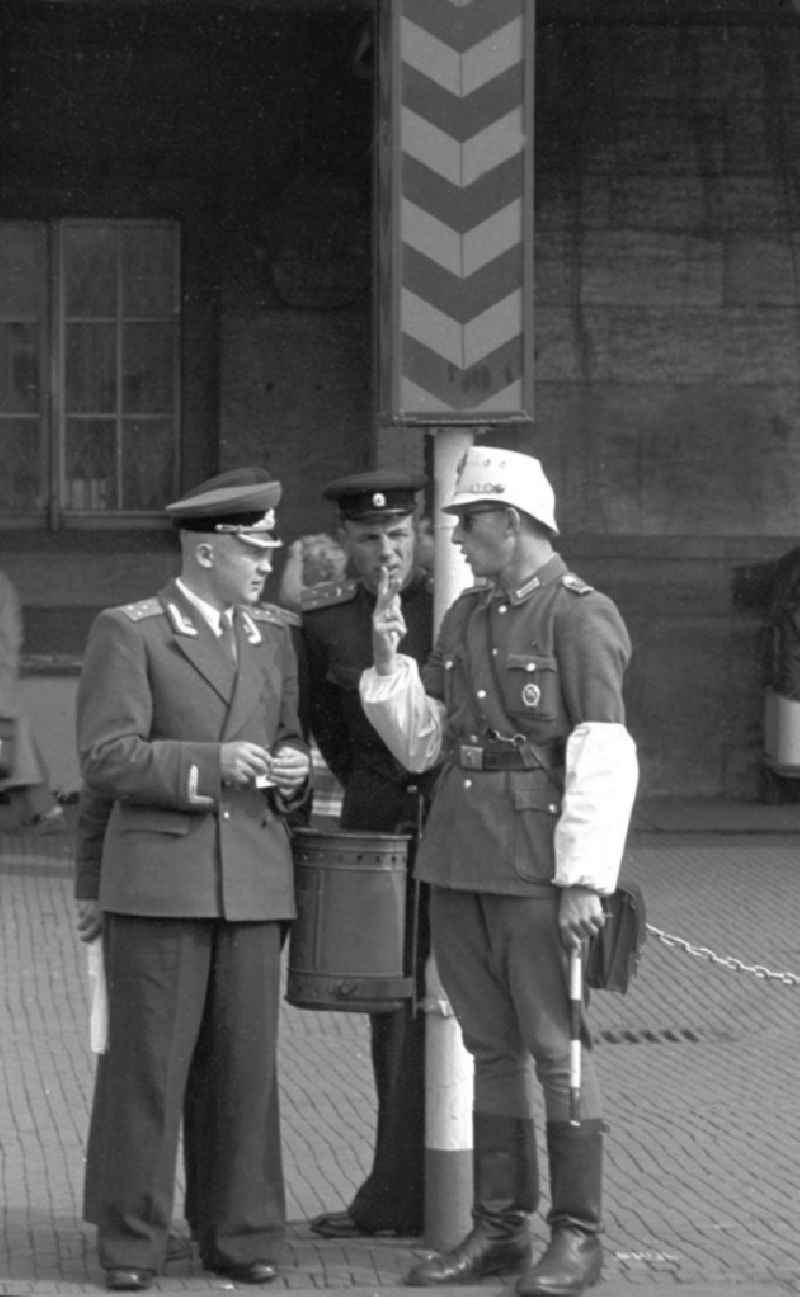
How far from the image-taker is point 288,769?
6.34m

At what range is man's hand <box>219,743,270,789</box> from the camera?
20.3 feet

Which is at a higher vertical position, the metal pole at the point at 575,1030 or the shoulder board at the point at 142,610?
the shoulder board at the point at 142,610

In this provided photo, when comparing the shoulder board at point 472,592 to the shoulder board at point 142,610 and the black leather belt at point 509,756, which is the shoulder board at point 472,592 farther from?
the shoulder board at point 142,610

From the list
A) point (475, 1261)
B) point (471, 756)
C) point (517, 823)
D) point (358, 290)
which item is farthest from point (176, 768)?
point (358, 290)

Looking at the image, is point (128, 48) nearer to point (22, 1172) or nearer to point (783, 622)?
point (783, 622)

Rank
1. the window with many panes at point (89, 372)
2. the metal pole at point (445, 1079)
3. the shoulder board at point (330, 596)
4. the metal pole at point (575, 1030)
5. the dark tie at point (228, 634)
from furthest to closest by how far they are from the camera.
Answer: the window with many panes at point (89, 372) → the shoulder board at point (330, 596) → the metal pole at point (445, 1079) → the dark tie at point (228, 634) → the metal pole at point (575, 1030)

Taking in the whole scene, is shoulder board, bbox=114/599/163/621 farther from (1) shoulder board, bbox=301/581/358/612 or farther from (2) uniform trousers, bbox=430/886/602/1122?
(2) uniform trousers, bbox=430/886/602/1122

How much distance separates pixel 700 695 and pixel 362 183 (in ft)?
11.3

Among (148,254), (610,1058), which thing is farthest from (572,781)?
(148,254)

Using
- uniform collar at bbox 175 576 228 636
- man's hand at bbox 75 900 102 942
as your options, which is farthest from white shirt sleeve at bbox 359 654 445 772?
man's hand at bbox 75 900 102 942

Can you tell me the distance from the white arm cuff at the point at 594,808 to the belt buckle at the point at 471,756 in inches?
9.8

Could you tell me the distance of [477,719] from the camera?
20.6ft

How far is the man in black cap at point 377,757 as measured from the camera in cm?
668

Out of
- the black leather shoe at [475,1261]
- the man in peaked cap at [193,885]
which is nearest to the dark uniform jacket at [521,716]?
the man in peaked cap at [193,885]
